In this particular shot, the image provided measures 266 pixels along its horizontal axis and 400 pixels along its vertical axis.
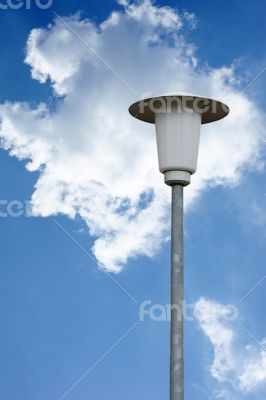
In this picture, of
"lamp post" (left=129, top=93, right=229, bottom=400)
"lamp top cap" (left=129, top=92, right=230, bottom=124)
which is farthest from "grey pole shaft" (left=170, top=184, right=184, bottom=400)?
"lamp top cap" (left=129, top=92, right=230, bottom=124)

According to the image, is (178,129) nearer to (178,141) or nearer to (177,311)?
(178,141)

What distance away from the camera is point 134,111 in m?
5.70

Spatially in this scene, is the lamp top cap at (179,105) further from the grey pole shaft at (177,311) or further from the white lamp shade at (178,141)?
the grey pole shaft at (177,311)

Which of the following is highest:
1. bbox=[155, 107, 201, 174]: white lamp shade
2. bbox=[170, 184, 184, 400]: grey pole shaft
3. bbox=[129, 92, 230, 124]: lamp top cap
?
bbox=[129, 92, 230, 124]: lamp top cap

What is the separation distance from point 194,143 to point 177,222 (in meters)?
0.59

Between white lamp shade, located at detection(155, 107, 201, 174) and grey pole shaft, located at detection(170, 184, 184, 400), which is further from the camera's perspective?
white lamp shade, located at detection(155, 107, 201, 174)

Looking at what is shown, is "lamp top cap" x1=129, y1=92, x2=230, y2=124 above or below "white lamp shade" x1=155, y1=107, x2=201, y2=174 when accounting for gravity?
above

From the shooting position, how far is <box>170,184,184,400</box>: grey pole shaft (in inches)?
207

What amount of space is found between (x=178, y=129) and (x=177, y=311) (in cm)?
131

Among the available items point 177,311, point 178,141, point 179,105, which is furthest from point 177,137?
Result: point 177,311

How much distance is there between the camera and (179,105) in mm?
5547

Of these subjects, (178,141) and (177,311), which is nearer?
(177,311)

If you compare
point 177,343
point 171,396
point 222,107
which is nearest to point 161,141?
point 222,107

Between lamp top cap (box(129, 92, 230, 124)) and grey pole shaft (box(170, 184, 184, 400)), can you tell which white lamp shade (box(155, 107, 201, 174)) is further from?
grey pole shaft (box(170, 184, 184, 400))
